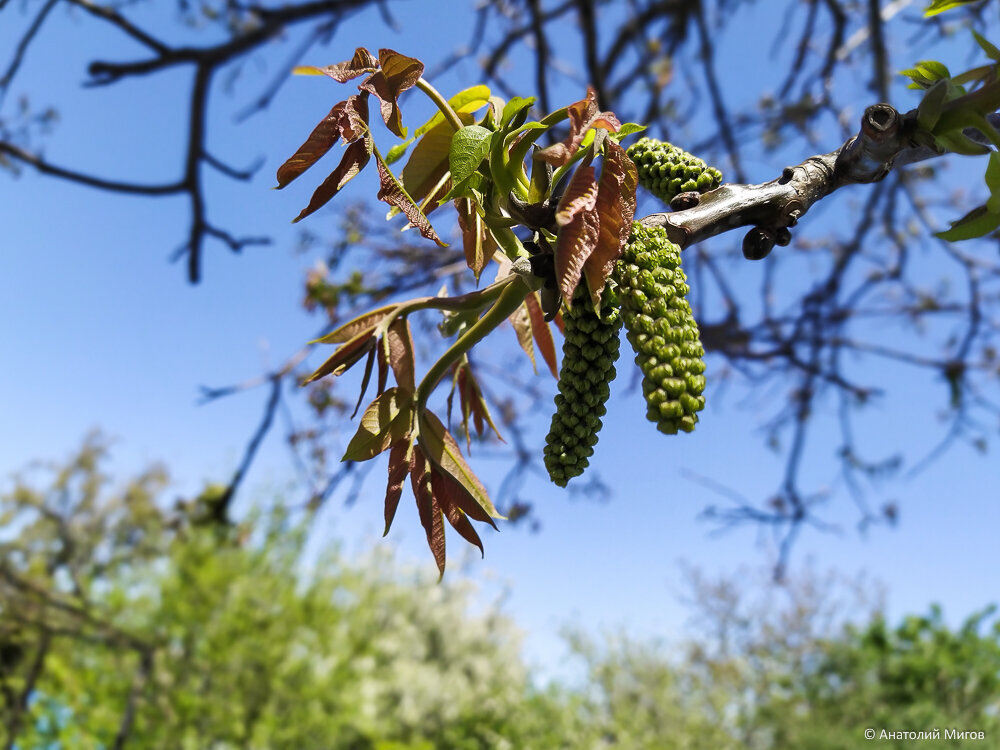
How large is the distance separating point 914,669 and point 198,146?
364 inches

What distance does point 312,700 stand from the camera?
20.8 feet

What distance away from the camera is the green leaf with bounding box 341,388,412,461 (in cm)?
69

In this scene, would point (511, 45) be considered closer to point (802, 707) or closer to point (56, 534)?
point (56, 534)

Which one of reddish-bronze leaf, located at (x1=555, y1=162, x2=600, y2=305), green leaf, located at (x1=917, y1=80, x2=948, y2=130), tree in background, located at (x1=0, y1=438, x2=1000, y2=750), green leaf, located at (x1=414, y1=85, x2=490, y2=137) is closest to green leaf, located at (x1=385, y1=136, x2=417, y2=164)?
green leaf, located at (x1=414, y1=85, x2=490, y2=137)

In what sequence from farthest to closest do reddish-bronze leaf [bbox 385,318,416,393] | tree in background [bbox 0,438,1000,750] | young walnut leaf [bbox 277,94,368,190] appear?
tree in background [bbox 0,438,1000,750], reddish-bronze leaf [bbox 385,318,416,393], young walnut leaf [bbox 277,94,368,190]

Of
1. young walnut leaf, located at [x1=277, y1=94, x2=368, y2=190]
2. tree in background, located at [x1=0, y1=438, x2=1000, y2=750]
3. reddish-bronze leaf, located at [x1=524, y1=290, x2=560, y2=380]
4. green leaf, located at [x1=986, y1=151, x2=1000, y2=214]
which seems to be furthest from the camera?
tree in background, located at [x1=0, y1=438, x2=1000, y2=750]

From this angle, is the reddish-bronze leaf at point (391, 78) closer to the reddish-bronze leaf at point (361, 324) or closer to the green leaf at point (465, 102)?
the green leaf at point (465, 102)

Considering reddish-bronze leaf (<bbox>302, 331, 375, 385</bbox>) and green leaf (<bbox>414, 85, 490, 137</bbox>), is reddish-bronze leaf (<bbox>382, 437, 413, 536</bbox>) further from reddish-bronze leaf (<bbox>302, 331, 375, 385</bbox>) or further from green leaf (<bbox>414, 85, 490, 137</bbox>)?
green leaf (<bbox>414, 85, 490, 137</bbox>)

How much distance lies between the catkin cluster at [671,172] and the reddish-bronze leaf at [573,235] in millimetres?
200

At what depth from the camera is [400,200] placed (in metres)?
0.60

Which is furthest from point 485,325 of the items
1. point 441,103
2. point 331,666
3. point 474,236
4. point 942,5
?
point 331,666

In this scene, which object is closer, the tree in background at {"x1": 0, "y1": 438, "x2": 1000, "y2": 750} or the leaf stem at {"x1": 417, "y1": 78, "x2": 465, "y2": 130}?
the leaf stem at {"x1": 417, "y1": 78, "x2": 465, "y2": 130}

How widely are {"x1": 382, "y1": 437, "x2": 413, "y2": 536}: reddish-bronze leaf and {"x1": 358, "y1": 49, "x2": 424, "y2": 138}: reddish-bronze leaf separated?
318 mm

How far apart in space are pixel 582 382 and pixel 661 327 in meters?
0.08
